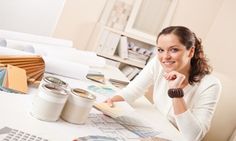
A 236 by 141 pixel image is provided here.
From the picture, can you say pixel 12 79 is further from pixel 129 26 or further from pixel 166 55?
pixel 129 26

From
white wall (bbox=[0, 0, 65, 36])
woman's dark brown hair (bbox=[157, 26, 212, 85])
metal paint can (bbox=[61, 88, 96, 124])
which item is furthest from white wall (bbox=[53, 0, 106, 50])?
metal paint can (bbox=[61, 88, 96, 124])

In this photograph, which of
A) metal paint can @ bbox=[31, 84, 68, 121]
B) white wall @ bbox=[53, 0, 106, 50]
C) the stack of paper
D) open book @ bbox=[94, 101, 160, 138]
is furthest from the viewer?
white wall @ bbox=[53, 0, 106, 50]

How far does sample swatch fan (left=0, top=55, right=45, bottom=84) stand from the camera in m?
1.23

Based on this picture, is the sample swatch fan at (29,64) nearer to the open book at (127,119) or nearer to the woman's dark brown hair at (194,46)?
the open book at (127,119)

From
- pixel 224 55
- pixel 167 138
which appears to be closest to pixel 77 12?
pixel 224 55

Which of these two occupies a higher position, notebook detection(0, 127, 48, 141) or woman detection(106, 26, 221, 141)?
woman detection(106, 26, 221, 141)

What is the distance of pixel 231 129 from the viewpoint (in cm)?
188

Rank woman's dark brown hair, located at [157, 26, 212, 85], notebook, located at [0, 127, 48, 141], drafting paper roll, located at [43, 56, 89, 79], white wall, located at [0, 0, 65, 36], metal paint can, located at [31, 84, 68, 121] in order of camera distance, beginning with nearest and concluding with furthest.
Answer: notebook, located at [0, 127, 48, 141] → metal paint can, located at [31, 84, 68, 121] → drafting paper roll, located at [43, 56, 89, 79] → woman's dark brown hair, located at [157, 26, 212, 85] → white wall, located at [0, 0, 65, 36]

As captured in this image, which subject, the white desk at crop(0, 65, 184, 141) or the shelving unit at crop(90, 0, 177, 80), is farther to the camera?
the shelving unit at crop(90, 0, 177, 80)

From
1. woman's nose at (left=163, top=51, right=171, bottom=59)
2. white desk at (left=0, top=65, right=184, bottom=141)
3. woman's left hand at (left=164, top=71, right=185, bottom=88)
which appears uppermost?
woman's nose at (left=163, top=51, right=171, bottom=59)

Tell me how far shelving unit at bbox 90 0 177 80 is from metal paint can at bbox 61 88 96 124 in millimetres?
2250

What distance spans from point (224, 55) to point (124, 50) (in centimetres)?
110

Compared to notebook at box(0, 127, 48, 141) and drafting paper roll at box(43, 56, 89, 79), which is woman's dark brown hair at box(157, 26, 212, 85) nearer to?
drafting paper roll at box(43, 56, 89, 79)

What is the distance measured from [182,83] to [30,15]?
5.39ft
